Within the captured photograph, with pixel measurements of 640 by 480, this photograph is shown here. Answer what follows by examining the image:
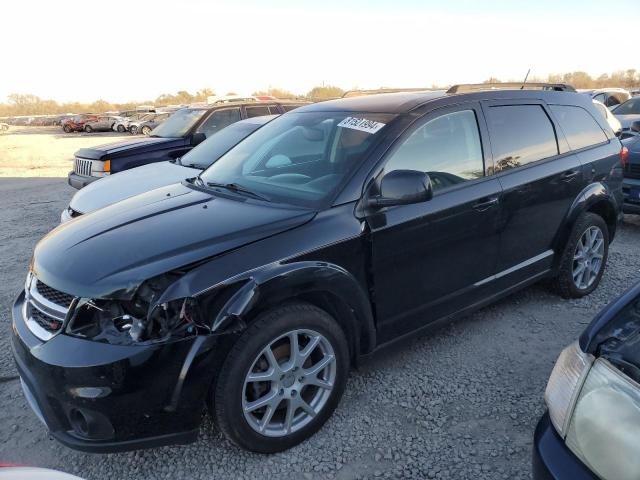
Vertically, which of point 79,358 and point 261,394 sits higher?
point 79,358

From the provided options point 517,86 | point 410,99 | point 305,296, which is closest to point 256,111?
point 517,86

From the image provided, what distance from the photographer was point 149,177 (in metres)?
5.37

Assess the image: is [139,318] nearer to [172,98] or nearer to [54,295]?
[54,295]

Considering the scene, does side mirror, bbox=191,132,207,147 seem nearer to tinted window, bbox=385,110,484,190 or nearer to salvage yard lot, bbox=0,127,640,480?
salvage yard lot, bbox=0,127,640,480

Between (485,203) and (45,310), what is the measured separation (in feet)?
8.53

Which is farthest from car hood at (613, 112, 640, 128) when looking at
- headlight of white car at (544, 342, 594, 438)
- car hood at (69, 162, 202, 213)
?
headlight of white car at (544, 342, 594, 438)

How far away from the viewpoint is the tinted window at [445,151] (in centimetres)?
296

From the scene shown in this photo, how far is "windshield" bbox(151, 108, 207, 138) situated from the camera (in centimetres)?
802

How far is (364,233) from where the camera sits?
2689 mm

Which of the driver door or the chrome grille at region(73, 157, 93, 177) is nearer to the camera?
the driver door

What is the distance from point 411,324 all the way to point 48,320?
1.96 m

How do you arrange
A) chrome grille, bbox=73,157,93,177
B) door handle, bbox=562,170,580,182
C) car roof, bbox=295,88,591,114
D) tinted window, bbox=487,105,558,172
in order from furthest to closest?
chrome grille, bbox=73,157,93,177 < door handle, bbox=562,170,580,182 < tinted window, bbox=487,105,558,172 < car roof, bbox=295,88,591,114

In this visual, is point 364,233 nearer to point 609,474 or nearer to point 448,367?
point 448,367

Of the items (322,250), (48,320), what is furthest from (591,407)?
(48,320)
